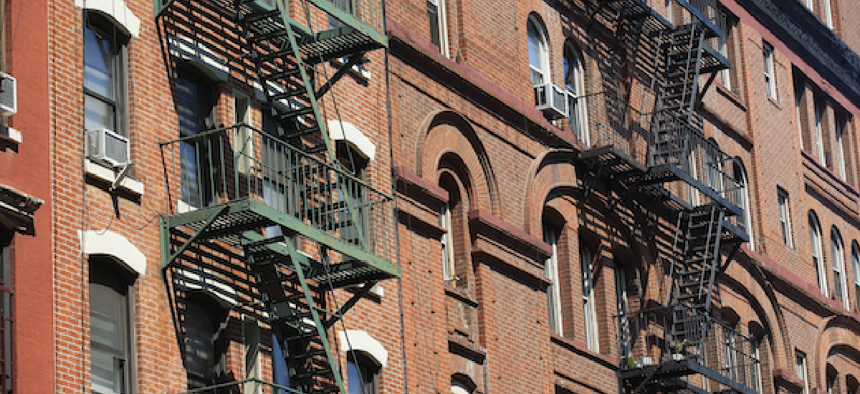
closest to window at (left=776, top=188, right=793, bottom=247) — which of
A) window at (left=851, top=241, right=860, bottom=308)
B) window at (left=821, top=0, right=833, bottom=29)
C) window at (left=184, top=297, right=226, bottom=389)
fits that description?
window at (left=851, top=241, right=860, bottom=308)

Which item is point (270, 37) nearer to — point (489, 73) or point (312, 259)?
point (312, 259)

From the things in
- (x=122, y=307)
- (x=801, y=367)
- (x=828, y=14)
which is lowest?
(x=122, y=307)

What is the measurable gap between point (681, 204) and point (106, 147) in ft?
61.0

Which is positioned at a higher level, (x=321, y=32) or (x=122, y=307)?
(x=321, y=32)

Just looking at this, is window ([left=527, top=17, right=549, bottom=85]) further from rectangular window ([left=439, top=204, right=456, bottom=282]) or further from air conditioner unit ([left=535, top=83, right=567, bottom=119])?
rectangular window ([left=439, top=204, right=456, bottom=282])

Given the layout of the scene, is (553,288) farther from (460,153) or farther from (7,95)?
(7,95)

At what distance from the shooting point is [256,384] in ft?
72.3

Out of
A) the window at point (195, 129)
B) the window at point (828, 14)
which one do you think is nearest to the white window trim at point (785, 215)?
the window at point (828, 14)

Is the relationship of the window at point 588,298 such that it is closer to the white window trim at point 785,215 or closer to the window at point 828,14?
the white window trim at point 785,215

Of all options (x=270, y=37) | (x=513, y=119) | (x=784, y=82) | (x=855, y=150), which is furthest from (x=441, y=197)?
(x=855, y=150)

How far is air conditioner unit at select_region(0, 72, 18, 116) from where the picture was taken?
18.9 m

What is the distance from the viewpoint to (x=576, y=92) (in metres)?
34.6

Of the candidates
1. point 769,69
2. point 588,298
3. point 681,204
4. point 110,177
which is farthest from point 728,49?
point 110,177

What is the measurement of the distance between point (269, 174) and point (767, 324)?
781 inches
